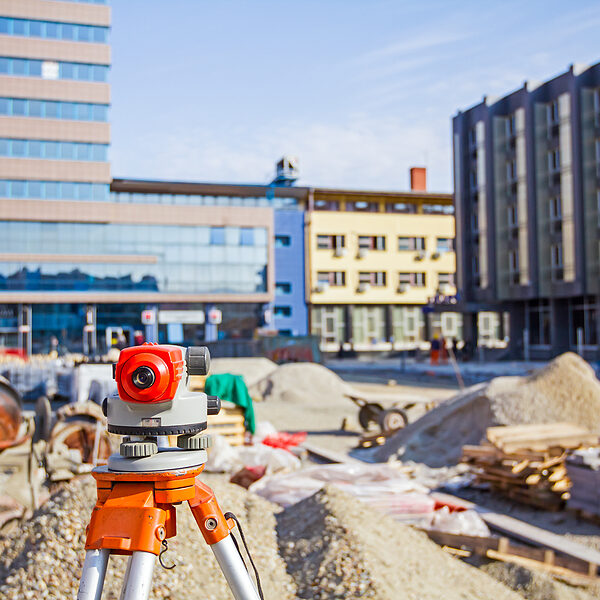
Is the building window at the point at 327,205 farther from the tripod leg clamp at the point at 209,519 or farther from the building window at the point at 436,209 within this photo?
the tripod leg clamp at the point at 209,519

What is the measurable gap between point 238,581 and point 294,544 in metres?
3.67

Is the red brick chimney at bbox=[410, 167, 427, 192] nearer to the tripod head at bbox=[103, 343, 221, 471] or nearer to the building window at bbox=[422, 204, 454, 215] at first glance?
the building window at bbox=[422, 204, 454, 215]

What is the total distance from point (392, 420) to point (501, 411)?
313 cm

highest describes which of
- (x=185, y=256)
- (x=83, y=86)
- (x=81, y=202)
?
(x=83, y=86)

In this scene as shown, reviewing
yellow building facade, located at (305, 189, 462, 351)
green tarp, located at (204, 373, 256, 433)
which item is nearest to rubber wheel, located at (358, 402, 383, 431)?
green tarp, located at (204, 373, 256, 433)

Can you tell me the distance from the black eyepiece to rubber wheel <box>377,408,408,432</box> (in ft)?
41.8

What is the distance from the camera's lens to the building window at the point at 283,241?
5803 centimetres

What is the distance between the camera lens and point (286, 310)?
190 feet

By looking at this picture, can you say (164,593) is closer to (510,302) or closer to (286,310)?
(510,302)

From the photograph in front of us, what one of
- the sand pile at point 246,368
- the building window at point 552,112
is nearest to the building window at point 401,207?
the building window at point 552,112

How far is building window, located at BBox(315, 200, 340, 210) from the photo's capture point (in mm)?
60656

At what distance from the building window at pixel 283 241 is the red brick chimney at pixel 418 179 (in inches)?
607

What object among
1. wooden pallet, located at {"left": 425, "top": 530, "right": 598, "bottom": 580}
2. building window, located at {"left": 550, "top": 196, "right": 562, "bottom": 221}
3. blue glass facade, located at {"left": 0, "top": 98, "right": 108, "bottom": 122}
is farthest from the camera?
blue glass facade, located at {"left": 0, "top": 98, "right": 108, "bottom": 122}

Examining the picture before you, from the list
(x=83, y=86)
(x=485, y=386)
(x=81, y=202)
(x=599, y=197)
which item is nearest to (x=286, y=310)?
(x=81, y=202)
